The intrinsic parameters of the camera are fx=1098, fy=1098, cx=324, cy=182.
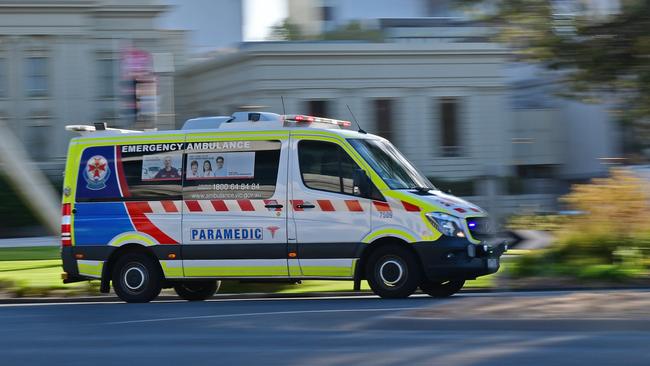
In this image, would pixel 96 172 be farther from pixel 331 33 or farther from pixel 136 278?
pixel 331 33

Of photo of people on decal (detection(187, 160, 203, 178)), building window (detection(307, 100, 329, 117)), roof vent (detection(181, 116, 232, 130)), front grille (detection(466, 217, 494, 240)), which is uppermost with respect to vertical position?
building window (detection(307, 100, 329, 117))

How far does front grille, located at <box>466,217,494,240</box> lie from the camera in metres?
13.0

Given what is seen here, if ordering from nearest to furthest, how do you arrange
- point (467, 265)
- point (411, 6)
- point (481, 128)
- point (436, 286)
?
point (467, 265), point (436, 286), point (481, 128), point (411, 6)

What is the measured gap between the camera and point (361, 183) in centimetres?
1295

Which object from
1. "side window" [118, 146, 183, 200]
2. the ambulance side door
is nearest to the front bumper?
the ambulance side door

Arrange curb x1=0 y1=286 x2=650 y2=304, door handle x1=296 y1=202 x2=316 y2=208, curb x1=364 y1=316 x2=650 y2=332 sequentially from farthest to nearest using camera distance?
curb x1=0 y1=286 x2=650 y2=304 → door handle x1=296 y1=202 x2=316 y2=208 → curb x1=364 y1=316 x2=650 y2=332

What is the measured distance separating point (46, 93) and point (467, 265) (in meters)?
26.8

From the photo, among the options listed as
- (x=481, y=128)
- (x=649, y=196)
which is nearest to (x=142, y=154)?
(x=649, y=196)

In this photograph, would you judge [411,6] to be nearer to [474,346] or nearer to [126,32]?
[126,32]

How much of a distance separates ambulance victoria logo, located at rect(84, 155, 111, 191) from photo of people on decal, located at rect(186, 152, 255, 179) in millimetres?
1181

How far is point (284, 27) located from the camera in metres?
Answer: 64.6

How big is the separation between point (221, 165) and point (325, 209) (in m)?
1.45

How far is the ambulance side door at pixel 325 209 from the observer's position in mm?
13031

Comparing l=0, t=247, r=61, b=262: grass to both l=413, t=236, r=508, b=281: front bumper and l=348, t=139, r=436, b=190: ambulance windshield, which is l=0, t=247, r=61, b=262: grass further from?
l=413, t=236, r=508, b=281: front bumper
